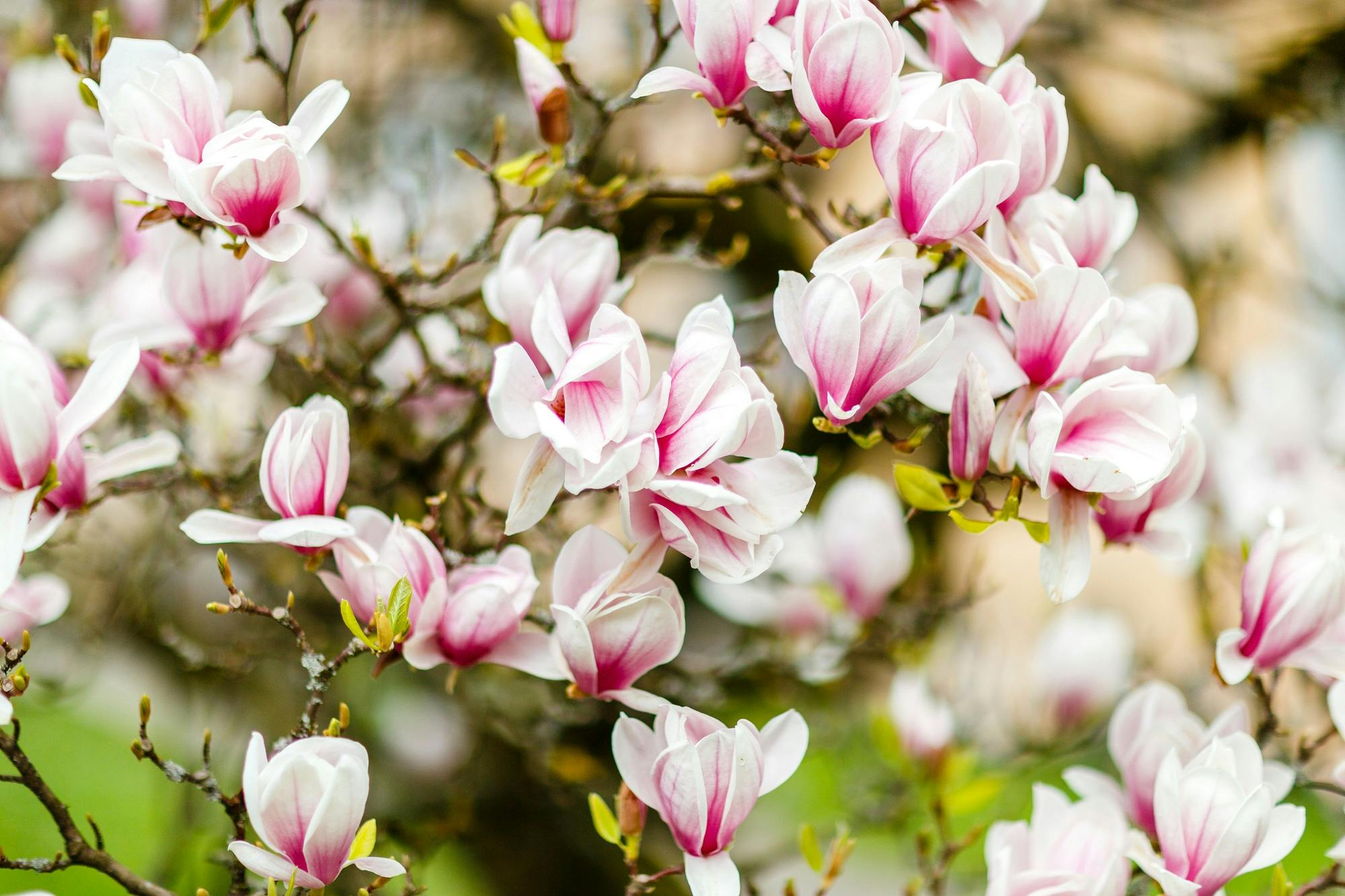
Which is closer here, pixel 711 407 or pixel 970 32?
pixel 711 407

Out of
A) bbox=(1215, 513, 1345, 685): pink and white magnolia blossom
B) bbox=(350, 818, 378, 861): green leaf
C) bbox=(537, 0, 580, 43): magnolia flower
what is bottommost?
bbox=(350, 818, 378, 861): green leaf

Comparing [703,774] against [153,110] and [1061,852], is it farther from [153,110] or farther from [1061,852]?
[153,110]

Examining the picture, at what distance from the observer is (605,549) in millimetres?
556

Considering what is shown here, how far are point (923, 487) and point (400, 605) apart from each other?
0.29m

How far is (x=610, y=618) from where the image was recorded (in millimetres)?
523

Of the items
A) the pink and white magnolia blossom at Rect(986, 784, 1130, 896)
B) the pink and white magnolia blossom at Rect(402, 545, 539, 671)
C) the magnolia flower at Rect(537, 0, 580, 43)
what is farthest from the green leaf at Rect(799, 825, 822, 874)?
the magnolia flower at Rect(537, 0, 580, 43)

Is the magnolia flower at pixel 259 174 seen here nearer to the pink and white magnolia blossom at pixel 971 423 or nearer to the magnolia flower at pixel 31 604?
the magnolia flower at pixel 31 604

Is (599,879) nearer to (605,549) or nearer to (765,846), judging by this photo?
(765,846)

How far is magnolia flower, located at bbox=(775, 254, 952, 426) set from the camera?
0.51m

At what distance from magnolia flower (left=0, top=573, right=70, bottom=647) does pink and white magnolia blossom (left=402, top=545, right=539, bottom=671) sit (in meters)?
0.23

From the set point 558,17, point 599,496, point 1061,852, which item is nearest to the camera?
point 1061,852

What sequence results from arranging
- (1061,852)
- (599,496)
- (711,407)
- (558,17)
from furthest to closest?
(599,496) → (558,17) → (1061,852) → (711,407)

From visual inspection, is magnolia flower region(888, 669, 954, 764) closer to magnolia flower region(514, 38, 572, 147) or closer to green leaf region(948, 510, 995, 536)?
green leaf region(948, 510, 995, 536)

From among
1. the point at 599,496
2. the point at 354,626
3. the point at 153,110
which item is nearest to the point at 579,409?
the point at 354,626
